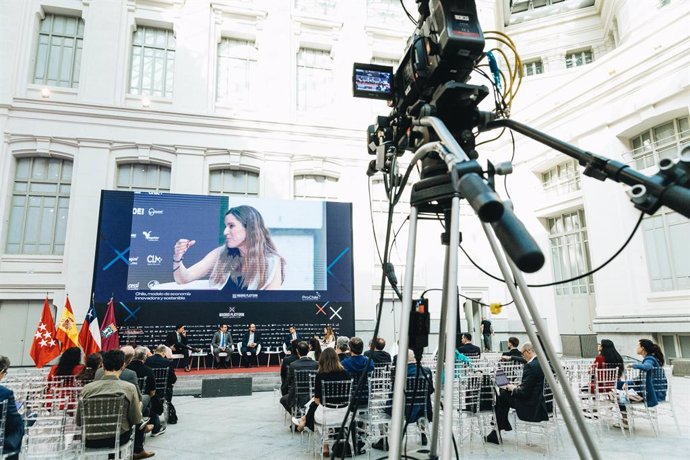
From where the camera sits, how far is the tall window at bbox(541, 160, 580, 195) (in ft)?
49.6

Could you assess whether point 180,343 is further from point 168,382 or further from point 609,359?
point 609,359

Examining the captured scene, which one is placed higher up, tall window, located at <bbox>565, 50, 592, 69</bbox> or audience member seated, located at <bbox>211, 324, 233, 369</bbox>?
tall window, located at <bbox>565, 50, 592, 69</bbox>

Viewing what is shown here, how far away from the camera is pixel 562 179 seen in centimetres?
1577

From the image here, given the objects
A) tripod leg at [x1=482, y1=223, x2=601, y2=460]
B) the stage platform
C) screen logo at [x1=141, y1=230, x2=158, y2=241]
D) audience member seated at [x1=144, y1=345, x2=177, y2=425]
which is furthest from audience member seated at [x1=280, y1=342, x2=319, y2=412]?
screen logo at [x1=141, y1=230, x2=158, y2=241]

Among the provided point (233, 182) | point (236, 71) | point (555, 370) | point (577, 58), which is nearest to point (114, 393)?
point (555, 370)

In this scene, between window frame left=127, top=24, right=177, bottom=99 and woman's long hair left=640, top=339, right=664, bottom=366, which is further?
window frame left=127, top=24, right=177, bottom=99

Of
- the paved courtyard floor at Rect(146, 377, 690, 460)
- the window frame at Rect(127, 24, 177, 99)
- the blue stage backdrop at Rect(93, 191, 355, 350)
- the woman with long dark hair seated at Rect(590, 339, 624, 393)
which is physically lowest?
the paved courtyard floor at Rect(146, 377, 690, 460)

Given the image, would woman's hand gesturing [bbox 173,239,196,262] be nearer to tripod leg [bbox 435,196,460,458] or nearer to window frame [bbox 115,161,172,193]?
window frame [bbox 115,161,172,193]

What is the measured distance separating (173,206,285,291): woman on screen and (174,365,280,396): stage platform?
240 centimetres

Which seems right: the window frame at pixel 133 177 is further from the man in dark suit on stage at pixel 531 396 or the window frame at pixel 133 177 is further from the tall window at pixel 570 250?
the tall window at pixel 570 250

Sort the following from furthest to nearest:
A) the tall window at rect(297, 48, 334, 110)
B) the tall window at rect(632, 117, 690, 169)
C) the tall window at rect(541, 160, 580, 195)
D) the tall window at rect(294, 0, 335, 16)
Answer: the tall window at rect(294, 0, 335, 16), the tall window at rect(297, 48, 334, 110), the tall window at rect(541, 160, 580, 195), the tall window at rect(632, 117, 690, 169)

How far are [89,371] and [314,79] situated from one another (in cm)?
1381

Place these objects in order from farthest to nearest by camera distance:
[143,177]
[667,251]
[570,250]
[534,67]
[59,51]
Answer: [534,67] < [570,250] < [143,177] < [59,51] < [667,251]

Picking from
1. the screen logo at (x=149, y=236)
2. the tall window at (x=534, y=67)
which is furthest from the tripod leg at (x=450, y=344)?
the tall window at (x=534, y=67)
